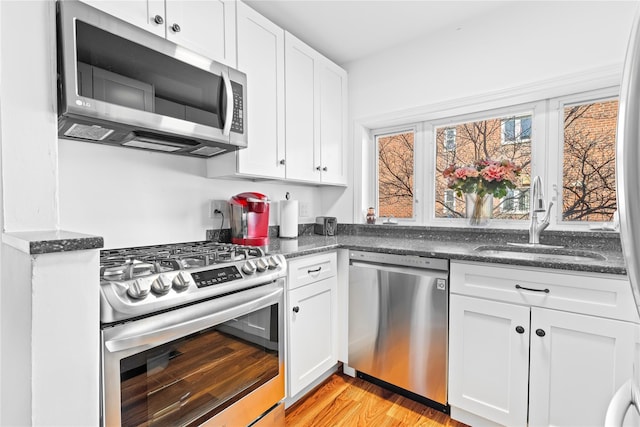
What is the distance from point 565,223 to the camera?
6.50 feet

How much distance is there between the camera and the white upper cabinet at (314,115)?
219 cm

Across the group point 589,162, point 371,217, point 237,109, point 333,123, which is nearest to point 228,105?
point 237,109

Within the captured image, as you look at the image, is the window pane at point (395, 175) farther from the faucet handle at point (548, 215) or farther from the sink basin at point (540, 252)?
the faucet handle at point (548, 215)

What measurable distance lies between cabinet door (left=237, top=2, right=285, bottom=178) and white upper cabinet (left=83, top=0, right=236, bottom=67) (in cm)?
9

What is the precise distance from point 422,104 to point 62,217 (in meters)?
2.29

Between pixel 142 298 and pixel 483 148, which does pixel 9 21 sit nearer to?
pixel 142 298

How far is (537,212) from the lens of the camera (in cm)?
194

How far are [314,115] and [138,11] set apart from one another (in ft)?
4.13

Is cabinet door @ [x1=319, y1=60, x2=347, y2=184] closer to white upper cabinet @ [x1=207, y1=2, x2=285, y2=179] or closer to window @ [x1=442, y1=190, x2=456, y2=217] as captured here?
white upper cabinet @ [x1=207, y1=2, x2=285, y2=179]

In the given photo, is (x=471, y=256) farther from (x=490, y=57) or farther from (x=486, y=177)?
(x=490, y=57)

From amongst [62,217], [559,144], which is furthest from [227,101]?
[559,144]

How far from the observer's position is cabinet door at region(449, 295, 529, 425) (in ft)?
4.95

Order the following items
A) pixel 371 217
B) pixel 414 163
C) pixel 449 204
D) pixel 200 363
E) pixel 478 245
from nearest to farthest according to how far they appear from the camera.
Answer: pixel 200 363 < pixel 478 245 < pixel 449 204 < pixel 414 163 < pixel 371 217

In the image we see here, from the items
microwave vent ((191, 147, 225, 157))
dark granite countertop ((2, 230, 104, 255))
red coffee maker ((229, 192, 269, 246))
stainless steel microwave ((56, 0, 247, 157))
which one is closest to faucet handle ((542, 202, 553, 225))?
red coffee maker ((229, 192, 269, 246))
